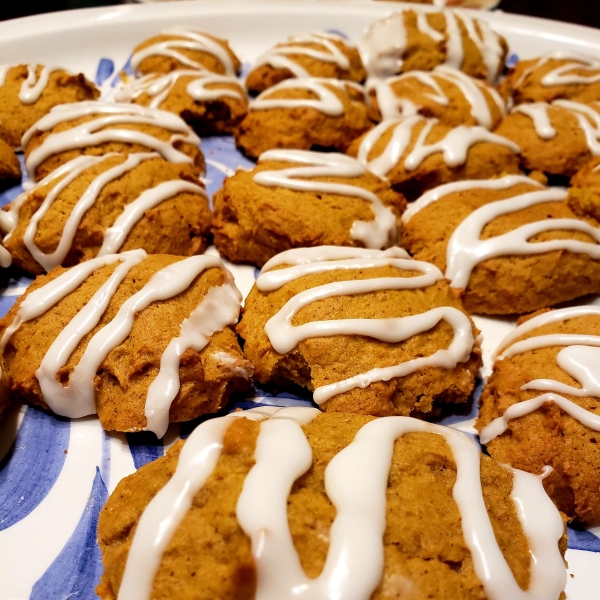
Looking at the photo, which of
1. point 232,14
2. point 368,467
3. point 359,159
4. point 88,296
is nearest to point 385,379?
point 368,467

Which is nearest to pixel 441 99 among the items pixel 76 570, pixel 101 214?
pixel 101 214

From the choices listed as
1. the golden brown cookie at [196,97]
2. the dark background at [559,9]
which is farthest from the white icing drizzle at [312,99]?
the dark background at [559,9]

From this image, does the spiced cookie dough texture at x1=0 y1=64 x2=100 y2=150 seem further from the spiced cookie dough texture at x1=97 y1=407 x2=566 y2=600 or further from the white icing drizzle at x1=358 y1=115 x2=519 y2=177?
the spiced cookie dough texture at x1=97 y1=407 x2=566 y2=600

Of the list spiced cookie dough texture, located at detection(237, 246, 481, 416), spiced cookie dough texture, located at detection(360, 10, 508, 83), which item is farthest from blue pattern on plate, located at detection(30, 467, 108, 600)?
spiced cookie dough texture, located at detection(360, 10, 508, 83)

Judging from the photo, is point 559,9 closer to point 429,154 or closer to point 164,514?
point 429,154

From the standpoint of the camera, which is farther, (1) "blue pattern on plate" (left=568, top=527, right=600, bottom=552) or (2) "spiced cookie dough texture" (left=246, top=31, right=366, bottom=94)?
(2) "spiced cookie dough texture" (left=246, top=31, right=366, bottom=94)

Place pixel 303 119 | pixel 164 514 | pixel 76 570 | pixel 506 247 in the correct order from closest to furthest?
1. pixel 164 514
2. pixel 76 570
3. pixel 506 247
4. pixel 303 119

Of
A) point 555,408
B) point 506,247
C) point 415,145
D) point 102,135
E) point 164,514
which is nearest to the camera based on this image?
point 164,514
